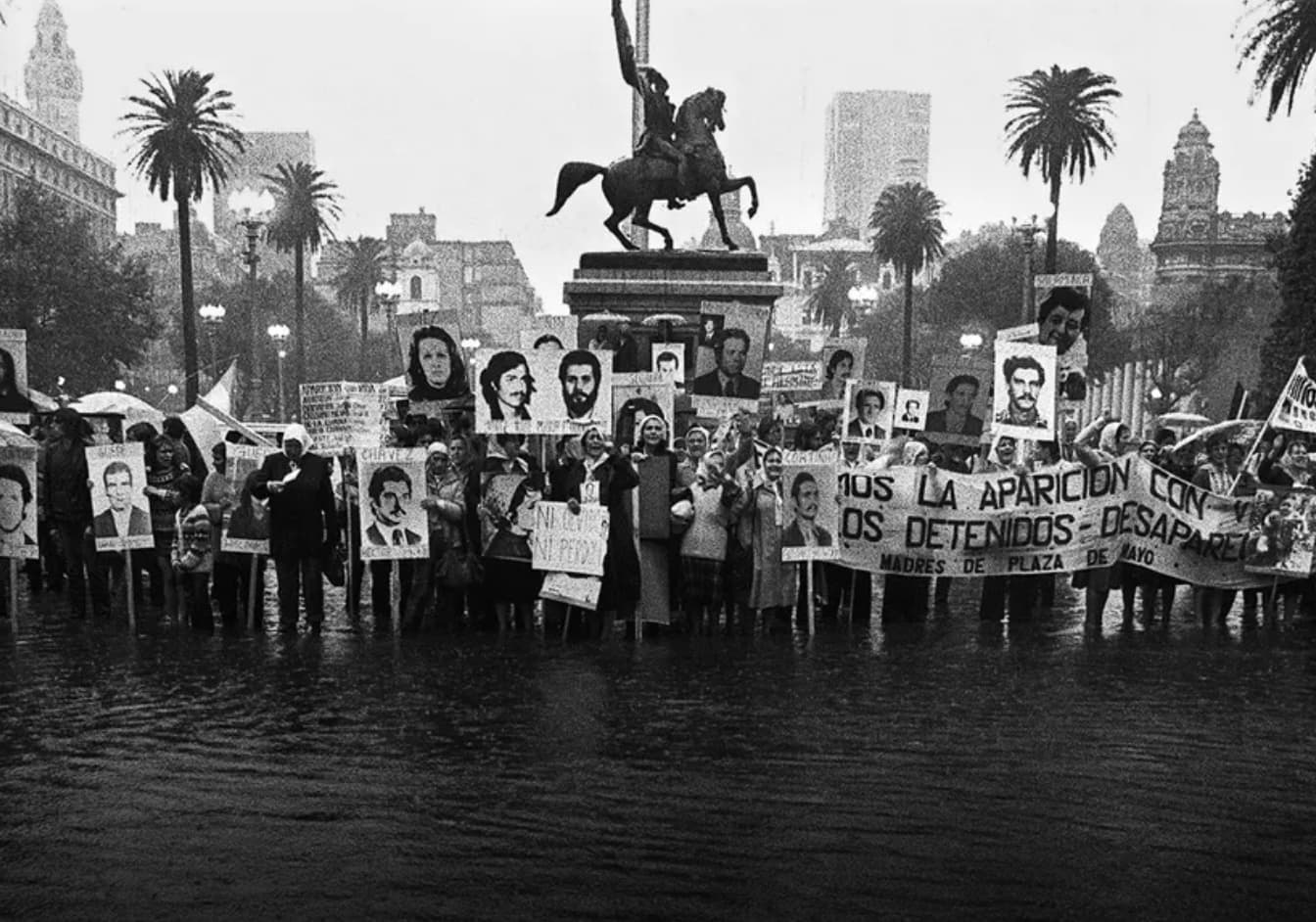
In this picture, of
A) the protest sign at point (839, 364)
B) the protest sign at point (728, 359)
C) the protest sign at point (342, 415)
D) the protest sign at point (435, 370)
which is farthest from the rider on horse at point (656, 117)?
the protest sign at point (342, 415)

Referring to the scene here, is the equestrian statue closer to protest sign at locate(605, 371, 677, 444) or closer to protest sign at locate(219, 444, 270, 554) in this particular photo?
protest sign at locate(605, 371, 677, 444)

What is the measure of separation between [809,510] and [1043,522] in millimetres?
1916

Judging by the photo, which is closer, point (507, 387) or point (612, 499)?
point (612, 499)

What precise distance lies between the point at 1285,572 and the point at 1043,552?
1824mm

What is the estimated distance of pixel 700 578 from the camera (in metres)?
13.3

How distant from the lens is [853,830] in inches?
281

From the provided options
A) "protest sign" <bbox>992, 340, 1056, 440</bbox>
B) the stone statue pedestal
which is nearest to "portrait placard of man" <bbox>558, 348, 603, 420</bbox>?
"protest sign" <bbox>992, 340, 1056, 440</bbox>

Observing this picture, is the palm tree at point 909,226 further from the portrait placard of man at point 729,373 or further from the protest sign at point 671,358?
the portrait placard of man at point 729,373

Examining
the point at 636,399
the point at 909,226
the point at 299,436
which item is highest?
the point at 909,226

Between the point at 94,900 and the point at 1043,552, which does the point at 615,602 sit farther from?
the point at 94,900

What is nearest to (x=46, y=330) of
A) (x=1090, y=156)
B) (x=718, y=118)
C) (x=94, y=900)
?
(x=1090, y=156)

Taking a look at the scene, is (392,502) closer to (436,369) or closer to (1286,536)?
(436,369)

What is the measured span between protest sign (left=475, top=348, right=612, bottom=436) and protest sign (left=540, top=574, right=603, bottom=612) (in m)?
1.65

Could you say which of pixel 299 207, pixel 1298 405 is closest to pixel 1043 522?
pixel 1298 405
